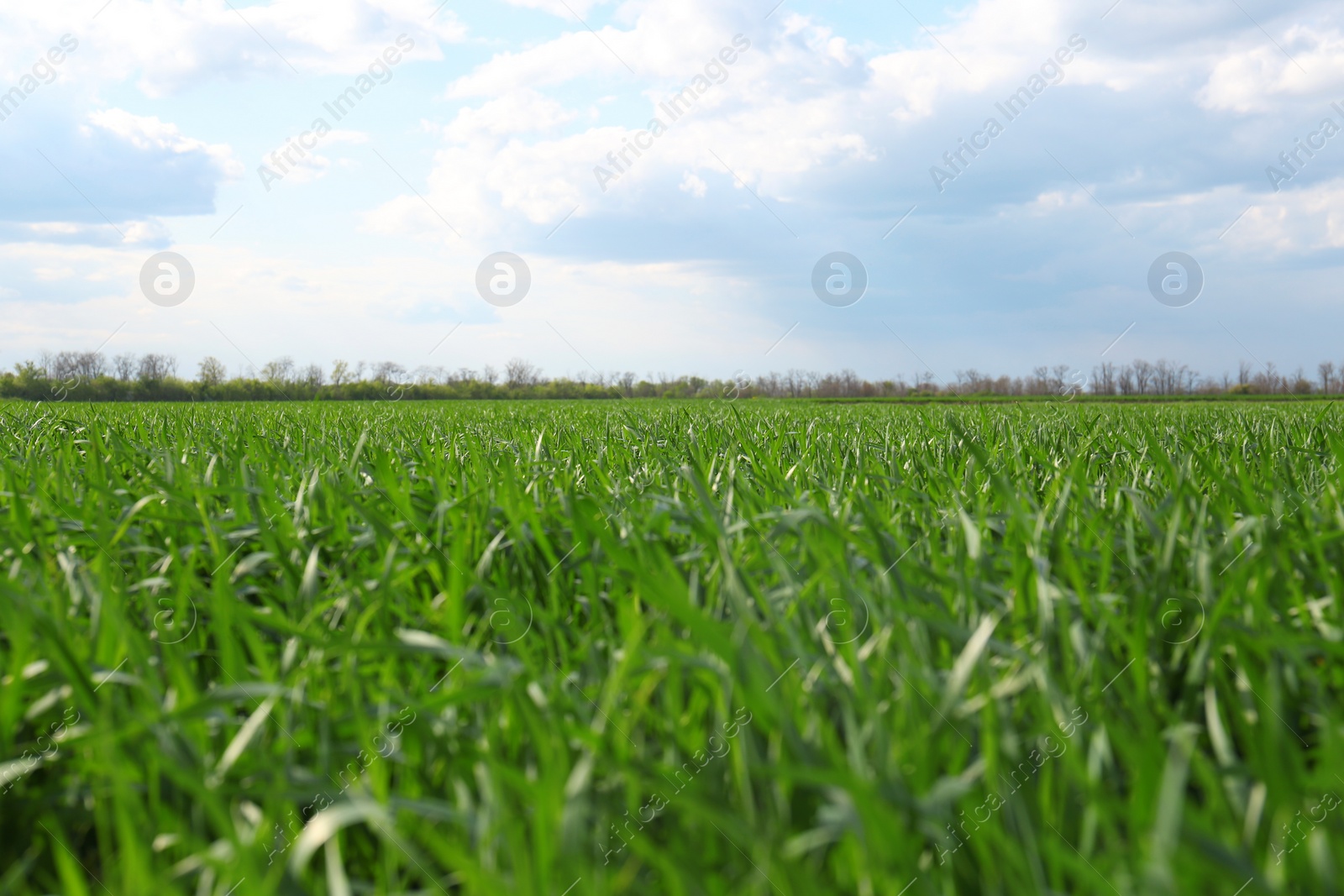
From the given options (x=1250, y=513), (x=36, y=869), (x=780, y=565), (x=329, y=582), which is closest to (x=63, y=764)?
(x=36, y=869)

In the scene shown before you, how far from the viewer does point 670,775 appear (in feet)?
2.85

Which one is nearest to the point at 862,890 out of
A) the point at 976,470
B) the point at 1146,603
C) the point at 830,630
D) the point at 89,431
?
the point at 830,630

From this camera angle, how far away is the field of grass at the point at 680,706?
29.5 inches

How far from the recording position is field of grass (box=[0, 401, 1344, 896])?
75 centimetres

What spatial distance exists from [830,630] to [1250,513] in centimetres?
114

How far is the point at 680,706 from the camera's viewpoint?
1.00 meters

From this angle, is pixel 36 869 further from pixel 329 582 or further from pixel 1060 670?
pixel 1060 670

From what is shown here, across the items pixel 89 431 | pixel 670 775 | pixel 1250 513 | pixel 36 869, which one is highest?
pixel 89 431

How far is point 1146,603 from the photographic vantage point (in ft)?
4.04

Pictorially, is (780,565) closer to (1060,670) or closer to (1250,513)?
(1060,670)

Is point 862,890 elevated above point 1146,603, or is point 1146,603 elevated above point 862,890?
point 1146,603

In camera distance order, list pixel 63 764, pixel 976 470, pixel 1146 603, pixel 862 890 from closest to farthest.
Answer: pixel 862 890 < pixel 63 764 < pixel 1146 603 < pixel 976 470

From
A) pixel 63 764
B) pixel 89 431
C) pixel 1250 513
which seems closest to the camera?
pixel 63 764

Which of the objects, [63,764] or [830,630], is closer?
[63,764]
